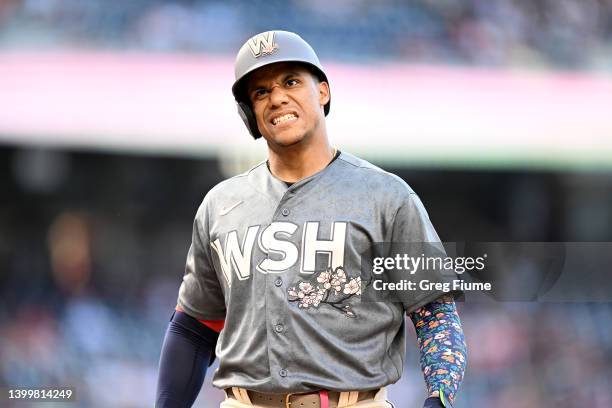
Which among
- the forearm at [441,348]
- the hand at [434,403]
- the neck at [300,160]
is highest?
the neck at [300,160]

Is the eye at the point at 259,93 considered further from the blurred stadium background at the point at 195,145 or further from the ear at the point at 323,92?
the blurred stadium background at the point at 195,145

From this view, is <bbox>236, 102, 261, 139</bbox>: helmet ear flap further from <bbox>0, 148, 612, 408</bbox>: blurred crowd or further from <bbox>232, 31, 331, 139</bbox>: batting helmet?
<bbox>0, 148, 612, 408</bbox>: blurred crowd

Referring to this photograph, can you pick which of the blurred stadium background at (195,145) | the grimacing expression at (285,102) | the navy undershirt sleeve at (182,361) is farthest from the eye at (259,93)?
the blurred stadium background at (195,145)

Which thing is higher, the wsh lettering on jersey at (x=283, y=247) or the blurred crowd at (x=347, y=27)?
the blurred crowd at (x=347, y=27)

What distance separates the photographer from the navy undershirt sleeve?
2.49 metres

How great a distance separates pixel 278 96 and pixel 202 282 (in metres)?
0.52

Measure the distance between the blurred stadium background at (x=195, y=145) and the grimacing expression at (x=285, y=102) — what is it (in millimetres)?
2000

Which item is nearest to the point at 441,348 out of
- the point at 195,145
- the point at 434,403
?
the point at 434,403

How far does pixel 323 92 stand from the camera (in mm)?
2410

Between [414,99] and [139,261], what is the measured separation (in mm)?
1453

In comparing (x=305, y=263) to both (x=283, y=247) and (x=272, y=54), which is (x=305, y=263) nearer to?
(x=283, y=247)

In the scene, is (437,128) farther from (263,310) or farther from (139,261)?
(263,310)

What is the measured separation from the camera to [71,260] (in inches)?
173

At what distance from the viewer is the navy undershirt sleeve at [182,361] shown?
2492mm
